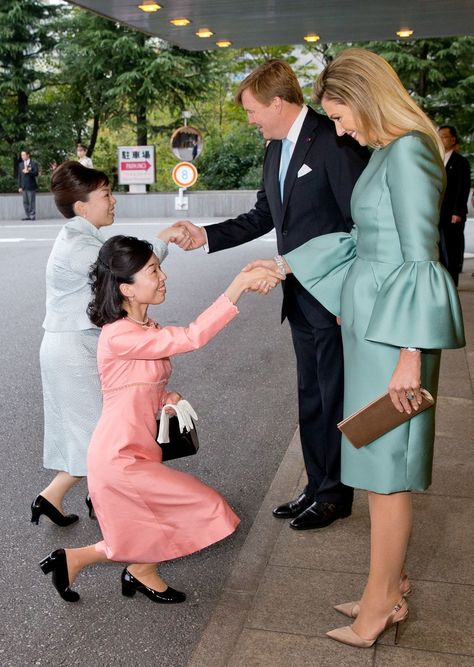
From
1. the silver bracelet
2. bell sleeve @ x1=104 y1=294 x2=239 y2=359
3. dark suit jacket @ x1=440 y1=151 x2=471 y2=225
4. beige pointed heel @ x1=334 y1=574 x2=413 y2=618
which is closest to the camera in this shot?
beige pointed heel @ x1=334 y1=574 x2=413 y2=618

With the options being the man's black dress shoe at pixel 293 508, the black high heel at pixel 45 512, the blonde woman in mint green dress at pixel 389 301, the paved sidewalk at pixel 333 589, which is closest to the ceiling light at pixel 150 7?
the paved sidewalk at pixel 333 589

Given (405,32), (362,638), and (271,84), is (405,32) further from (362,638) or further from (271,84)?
(362,638)

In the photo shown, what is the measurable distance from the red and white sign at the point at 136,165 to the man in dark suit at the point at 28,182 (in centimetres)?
356

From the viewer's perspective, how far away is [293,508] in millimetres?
4641

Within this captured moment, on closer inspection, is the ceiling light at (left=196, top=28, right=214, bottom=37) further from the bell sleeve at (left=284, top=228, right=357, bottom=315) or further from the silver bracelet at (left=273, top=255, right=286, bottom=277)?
the bell sleeve at (left=284, top=228, right=357, bottom=315)

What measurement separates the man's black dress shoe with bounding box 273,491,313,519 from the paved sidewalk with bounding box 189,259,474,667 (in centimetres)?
7

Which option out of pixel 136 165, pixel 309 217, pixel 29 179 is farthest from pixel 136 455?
pixel 136 165

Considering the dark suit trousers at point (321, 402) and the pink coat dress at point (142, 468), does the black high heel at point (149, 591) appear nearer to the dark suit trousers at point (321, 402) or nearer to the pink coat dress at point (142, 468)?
the pink coat dress at point (142, 468)

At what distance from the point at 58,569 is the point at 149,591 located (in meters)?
0.42

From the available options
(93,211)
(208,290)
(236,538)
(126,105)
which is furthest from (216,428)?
(126,105)

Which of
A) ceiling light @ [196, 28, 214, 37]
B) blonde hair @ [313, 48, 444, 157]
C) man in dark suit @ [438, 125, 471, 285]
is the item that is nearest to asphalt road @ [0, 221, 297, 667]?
Result: blonde hair @ [313, 48, 444, 157]

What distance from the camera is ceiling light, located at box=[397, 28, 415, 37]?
15.3 meters

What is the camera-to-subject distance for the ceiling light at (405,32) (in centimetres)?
1526

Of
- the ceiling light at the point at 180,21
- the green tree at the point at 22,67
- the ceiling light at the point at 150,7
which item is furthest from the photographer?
the green tree at the point at 22,67
